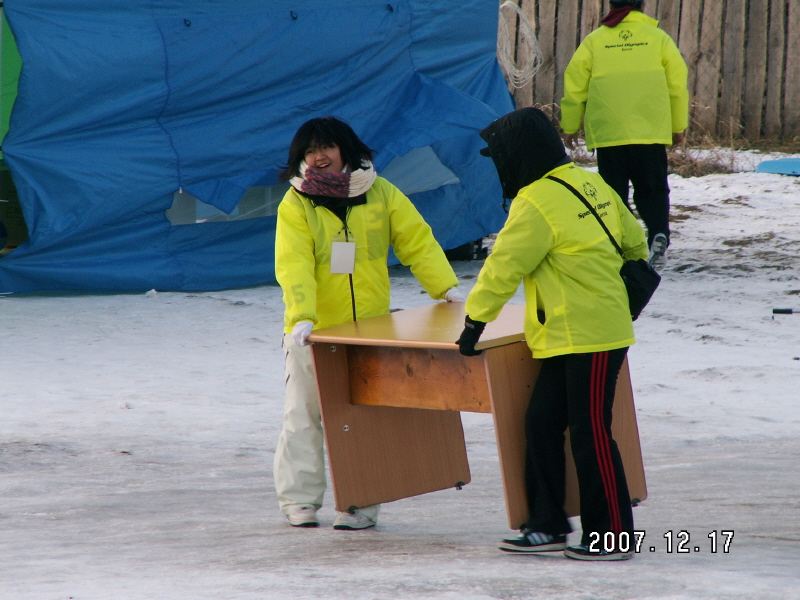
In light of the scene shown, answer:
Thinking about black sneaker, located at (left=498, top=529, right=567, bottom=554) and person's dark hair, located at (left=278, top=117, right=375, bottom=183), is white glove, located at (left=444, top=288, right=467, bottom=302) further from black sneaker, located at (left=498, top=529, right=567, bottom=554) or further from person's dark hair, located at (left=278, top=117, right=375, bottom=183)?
black sneaker, located at (left=498, top=529, right=567, bottom=554)

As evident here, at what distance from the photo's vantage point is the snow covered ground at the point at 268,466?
2996mm

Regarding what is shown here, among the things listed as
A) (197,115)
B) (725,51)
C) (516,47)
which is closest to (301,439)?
(197,115)

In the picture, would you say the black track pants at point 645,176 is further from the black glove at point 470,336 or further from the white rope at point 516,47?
the black glove at point 470,336

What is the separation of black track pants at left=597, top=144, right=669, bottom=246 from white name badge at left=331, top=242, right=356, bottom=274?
4121mm

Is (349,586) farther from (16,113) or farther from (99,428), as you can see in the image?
(16,113)

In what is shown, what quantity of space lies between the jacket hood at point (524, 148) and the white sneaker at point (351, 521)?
4.15ft

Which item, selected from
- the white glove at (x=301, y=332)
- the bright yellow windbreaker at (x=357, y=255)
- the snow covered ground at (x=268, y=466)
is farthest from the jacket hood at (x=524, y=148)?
the snow covered ground at (x=268, y=466)

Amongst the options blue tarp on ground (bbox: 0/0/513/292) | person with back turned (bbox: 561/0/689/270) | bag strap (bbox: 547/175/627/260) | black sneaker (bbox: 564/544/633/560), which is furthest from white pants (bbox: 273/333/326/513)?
person with back turned (bbox: 561/0/689/270)

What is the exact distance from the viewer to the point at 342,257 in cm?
375

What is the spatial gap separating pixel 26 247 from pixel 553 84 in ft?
23.7

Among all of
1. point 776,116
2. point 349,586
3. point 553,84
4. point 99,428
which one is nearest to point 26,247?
point 99,428

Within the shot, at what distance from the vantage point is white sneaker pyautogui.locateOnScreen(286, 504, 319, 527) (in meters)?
3.80

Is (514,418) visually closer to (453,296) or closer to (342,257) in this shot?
(453,296)

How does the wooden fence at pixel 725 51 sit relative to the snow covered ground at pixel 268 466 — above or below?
above
